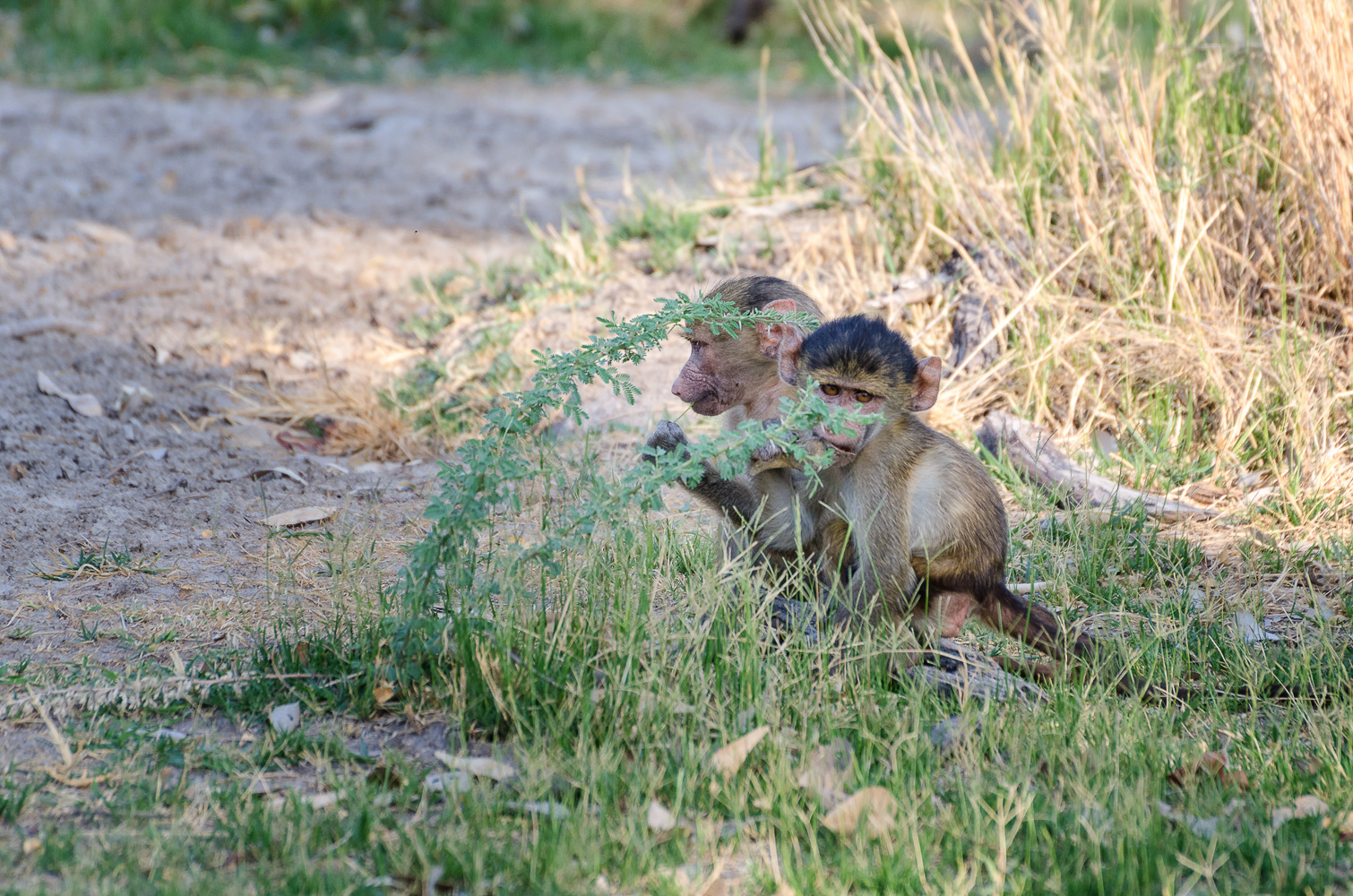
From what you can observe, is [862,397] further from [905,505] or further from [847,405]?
[905,505]

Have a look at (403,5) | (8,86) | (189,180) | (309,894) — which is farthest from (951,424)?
(403,5)

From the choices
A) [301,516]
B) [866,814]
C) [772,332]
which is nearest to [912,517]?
[772,332]

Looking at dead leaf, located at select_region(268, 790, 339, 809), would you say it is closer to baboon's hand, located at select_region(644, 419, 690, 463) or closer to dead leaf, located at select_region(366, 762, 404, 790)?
dead leaf, located at select_region(366, 762, 404, 790)

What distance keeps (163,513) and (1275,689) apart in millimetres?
3884

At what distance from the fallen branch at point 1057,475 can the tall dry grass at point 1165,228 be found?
0.69 ft

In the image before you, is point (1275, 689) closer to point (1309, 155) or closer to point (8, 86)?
point (1309, 155)

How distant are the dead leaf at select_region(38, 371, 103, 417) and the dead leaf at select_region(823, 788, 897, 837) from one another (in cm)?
420

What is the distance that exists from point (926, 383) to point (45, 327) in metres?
4.82

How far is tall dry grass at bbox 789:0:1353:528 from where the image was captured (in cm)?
520

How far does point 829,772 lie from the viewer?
2.95m

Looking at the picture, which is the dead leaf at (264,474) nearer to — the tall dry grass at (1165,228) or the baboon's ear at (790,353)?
the baboon's ear at (790,353)

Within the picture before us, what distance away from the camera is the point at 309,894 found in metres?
2.48

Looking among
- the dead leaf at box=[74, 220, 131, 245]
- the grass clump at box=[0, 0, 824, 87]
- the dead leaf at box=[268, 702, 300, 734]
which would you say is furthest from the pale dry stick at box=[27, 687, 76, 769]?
the grass clump at box=[0, 0, 824, 87]

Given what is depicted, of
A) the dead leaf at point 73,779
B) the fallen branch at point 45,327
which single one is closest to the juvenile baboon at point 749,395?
the dead leaf at point 73,779
